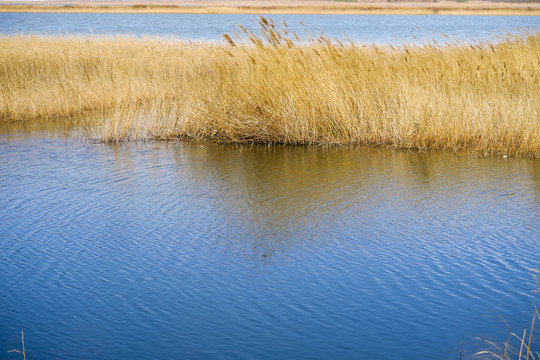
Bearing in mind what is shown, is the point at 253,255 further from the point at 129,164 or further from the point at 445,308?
the point at 129,164

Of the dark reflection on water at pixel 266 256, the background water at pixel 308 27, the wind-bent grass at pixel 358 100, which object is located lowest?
the dark reflection on water at pixel 266 256

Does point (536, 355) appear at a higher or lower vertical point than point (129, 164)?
lower

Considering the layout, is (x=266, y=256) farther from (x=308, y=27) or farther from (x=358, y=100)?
(x=308, y=27)

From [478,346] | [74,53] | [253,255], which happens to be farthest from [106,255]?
[74,53]

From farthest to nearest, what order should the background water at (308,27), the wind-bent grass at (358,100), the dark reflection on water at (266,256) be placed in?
the background water at (308,27), the wind-bent grass at (358,100), the dark reflection on water at (266,256)

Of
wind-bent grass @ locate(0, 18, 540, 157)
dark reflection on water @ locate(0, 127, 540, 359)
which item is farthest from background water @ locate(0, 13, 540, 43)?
dark reflection on water @ locate(0, 127, 540, 359)

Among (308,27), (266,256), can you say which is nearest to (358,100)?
(266,256)

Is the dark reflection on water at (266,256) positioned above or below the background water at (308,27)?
below

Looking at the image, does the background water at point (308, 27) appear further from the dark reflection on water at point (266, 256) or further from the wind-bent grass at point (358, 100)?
the dark reflection on water at point (266, 256)

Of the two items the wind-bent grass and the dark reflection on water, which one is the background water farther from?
the dark reflection on water

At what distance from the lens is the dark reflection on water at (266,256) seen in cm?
323

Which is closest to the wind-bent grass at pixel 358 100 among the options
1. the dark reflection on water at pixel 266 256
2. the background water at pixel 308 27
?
the dark reflection on water at pixel 266 256

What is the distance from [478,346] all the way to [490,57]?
668cm

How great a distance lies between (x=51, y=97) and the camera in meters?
10.8
